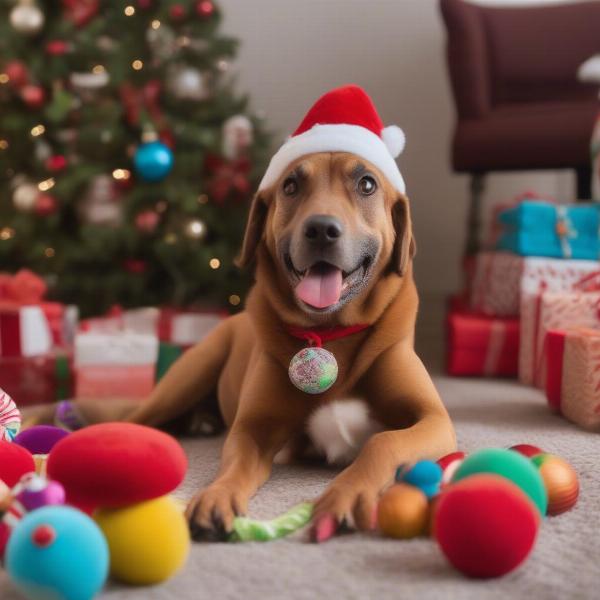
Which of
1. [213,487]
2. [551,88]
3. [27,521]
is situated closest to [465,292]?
[551,88]

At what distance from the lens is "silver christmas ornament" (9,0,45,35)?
3.18m

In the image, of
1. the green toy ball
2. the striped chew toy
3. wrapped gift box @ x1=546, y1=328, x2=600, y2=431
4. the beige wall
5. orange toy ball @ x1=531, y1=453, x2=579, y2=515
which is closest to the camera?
the green toy ball

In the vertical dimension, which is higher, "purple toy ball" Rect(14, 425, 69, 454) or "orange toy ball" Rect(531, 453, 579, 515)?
"orange toy ball" Rect(531, 453, 579, 515)

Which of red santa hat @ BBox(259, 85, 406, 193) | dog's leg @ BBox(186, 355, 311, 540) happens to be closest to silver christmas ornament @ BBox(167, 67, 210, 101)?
red santa hat @ BBox(259, 85, 406, 193)

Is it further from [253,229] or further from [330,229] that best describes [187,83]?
[330,229]

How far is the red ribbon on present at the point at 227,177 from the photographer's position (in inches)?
131

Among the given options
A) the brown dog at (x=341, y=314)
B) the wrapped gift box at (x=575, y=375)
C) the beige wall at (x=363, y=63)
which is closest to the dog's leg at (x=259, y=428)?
the brown dog at (x=341, y=314)

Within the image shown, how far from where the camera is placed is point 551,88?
372 cm

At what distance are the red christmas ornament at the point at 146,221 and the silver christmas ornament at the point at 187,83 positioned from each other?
0.56m

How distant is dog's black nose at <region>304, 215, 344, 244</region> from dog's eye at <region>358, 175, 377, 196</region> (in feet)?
0.60

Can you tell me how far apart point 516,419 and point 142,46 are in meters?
2.34

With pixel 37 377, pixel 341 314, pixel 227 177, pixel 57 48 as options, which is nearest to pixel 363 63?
pixel 227 177

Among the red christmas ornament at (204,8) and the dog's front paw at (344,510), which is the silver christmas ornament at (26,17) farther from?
the dog's front paw at (344,510)

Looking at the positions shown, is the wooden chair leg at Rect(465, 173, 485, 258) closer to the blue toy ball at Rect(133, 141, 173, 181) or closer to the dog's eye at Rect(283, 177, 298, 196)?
the blue toy ball at Rect(133, 141, 173, 181)
